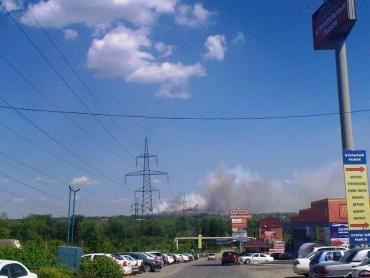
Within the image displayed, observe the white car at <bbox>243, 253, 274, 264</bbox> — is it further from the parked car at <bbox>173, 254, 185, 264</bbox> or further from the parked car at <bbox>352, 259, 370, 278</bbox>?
the parked car at <bbox>352, 259, 370, 278</bbox>

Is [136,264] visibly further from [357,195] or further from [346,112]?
[357,195]

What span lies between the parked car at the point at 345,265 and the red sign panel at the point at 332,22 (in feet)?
74.5

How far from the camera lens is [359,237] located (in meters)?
29.1

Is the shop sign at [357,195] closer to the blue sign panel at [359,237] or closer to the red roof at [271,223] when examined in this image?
the blue sign panel at [359,237]

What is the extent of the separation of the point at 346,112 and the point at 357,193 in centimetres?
1079

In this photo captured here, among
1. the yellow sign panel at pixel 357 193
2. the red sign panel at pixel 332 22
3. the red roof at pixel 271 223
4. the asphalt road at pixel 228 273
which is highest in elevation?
the red sign panel at pixel 332 22

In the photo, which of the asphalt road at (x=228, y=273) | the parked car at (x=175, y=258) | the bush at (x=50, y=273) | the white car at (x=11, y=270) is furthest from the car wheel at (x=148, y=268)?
the white car at (x=11, y=270)

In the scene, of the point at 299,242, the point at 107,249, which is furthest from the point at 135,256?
the point at 299,242

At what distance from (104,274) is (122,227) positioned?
4001 inches

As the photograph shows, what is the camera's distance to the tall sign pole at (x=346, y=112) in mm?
28938

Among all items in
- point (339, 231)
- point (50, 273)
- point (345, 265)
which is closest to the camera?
point (50, 273)

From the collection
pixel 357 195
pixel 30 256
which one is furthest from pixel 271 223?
pixel 30 256

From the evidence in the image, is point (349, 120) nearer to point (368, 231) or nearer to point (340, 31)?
point (340, 31)

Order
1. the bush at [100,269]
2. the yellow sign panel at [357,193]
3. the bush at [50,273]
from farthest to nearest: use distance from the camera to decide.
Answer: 1. the yellow sign panel at [357,193]
2. the bush at [100,269]
3. the bush at [50,273]
